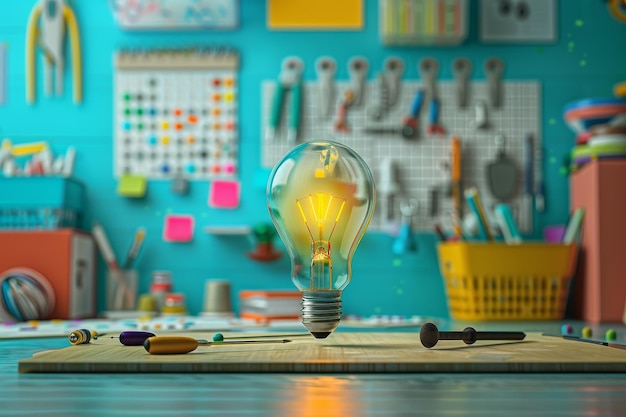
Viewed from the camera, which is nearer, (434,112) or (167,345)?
(167,345)

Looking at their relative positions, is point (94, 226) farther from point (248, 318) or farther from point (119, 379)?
point (119, 379)

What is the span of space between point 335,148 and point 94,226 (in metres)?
1.60

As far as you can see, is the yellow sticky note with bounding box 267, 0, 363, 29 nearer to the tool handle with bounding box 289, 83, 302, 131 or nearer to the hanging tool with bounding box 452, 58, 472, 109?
the tool handle with bounding box 289, 83, 302, 131

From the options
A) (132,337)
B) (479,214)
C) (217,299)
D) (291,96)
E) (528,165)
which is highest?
(291,96)

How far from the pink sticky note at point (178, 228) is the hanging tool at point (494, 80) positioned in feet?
3.25

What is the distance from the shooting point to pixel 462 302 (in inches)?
94.4

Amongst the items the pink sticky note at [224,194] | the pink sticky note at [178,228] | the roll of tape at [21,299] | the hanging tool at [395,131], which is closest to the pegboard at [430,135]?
the hanging tool at [395,131]

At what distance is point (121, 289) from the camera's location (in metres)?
2.69

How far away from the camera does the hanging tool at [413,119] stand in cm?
276

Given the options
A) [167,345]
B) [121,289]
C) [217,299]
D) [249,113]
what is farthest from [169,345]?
[249,113]

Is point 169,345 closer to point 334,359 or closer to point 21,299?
point 334,359

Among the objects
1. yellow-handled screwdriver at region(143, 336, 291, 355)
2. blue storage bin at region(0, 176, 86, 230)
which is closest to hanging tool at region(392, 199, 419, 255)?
blue storage bin at region(0, 176, 86, 230)

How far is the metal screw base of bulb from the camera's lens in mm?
1209

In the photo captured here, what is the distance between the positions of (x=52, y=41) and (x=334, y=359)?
79.9 inches
